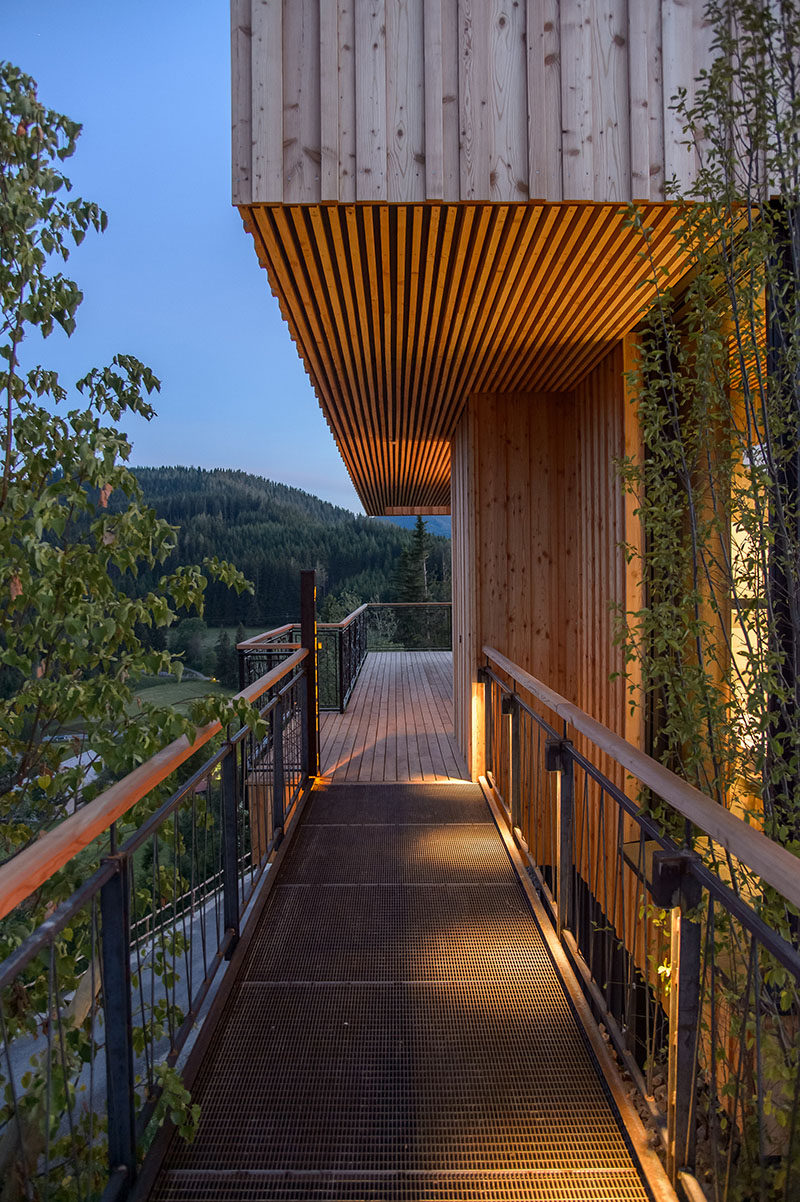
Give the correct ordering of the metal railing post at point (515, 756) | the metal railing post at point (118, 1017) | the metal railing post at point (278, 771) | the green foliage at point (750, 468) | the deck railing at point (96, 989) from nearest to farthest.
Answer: the deck railing at point (96, 989) < the metal railing post at point (118, 1017) < the green foliage at point (750, 468) < the metal railing post at point (278, 771) < the metal railing post at point (515, 756)

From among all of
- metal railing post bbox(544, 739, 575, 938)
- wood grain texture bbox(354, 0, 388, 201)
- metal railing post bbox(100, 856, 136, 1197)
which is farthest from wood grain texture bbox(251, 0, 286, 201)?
metal railing post bbox(100, 856, 136, 1197)

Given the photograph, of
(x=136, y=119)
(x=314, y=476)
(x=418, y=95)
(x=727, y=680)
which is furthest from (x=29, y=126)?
(x=314, y=476)

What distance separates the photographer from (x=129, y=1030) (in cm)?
163

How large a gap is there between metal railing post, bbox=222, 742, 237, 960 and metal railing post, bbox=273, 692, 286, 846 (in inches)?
→ 33.0

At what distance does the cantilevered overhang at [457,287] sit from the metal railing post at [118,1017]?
2.45m

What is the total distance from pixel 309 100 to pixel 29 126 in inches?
41.5

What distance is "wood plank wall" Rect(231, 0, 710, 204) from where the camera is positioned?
8.79 feet

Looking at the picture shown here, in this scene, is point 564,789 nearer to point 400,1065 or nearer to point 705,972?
point 705,972

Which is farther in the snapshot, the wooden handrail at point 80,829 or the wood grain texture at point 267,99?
the wood grain texture at point 267,99

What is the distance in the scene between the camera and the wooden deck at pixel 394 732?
5.80m

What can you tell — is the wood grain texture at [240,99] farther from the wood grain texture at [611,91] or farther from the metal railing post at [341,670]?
the metal railing post at [341,670]

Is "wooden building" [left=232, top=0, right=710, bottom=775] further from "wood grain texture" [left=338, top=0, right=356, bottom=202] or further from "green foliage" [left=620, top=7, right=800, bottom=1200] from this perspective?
"green foliage" [left=620, top=7, right=800, bottom=1200]

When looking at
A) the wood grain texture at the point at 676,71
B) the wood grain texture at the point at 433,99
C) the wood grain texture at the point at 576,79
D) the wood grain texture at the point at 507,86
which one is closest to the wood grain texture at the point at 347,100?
the wood grain texture at the point at 433,99

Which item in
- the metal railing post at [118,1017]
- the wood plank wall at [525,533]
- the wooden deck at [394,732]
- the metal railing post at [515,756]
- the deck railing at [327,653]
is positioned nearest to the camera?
the metal railing post at [118,1017]
